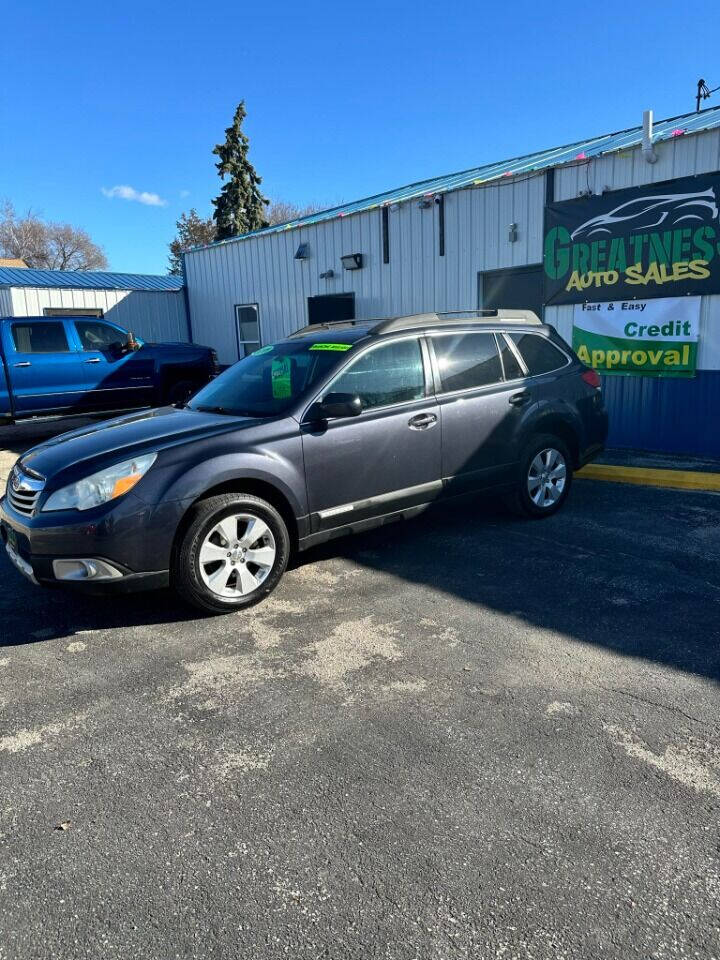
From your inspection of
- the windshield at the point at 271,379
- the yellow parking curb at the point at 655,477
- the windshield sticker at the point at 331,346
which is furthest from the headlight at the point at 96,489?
the yellow parking curb at the point at 655,477

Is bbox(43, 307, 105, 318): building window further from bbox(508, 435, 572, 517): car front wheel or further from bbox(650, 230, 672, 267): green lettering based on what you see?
bbox(508, 435, 572, 517): car front wheel

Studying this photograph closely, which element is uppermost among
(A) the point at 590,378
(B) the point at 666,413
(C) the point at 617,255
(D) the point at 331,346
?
(C) the point at 617,255

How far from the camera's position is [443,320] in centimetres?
544

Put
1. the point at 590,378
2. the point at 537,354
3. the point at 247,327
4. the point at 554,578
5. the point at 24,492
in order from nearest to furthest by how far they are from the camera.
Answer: the point at 24,492
the point at 554,578
the point at 537,354
the point at 590,378
the point at 247,327

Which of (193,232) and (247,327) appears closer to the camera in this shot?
(247,327)

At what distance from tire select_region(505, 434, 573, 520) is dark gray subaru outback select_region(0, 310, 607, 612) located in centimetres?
2

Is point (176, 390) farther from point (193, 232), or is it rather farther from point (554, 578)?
point (193, 232)

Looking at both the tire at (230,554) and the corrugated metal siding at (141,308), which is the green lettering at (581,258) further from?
→ the corrugated metal siding at (141,308)

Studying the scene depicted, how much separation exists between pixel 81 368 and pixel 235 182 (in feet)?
103

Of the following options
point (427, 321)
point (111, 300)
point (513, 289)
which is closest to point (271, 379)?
point (427, 321)

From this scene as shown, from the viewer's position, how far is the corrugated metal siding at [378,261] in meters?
9.82

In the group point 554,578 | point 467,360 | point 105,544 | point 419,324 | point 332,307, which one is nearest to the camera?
point 105,544

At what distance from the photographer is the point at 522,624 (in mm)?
3896

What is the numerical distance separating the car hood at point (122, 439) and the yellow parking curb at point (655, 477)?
4.67 metres
